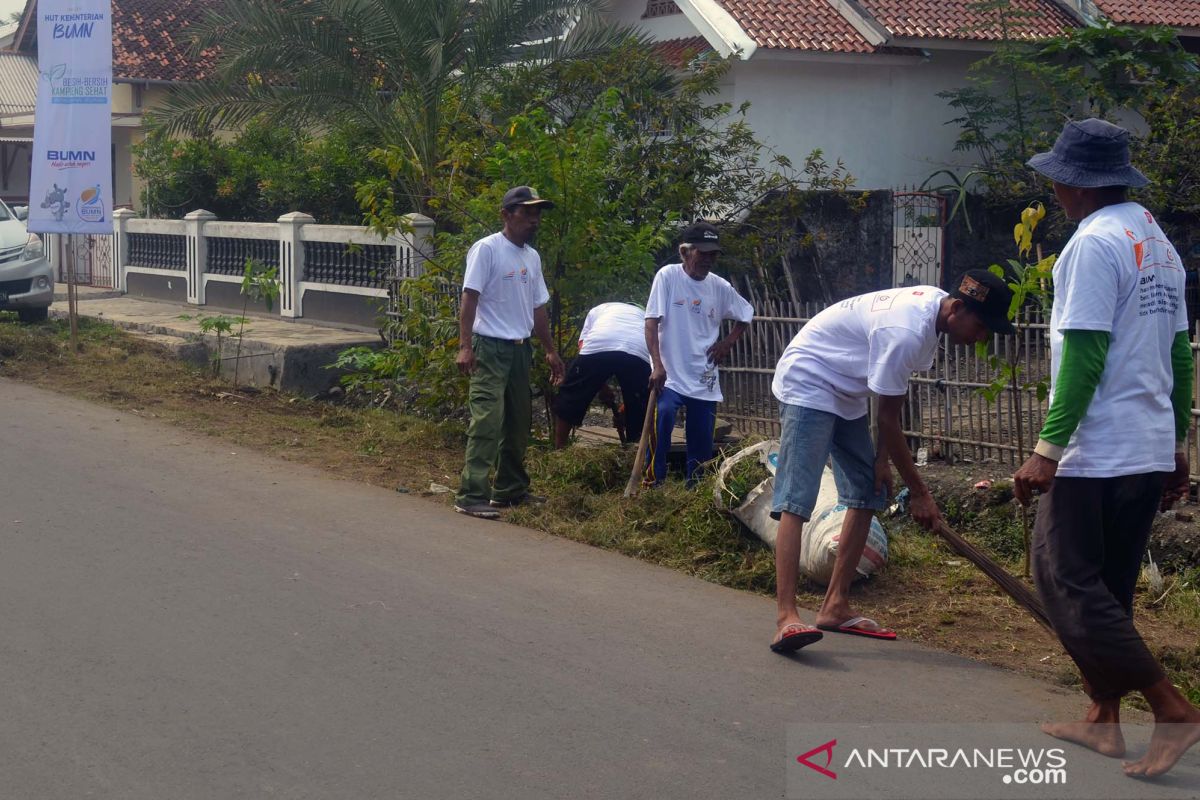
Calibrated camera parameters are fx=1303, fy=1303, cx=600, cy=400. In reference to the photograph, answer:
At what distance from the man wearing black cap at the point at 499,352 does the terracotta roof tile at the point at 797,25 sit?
29.1ft

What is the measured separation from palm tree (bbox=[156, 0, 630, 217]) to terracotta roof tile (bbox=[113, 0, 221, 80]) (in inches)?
376

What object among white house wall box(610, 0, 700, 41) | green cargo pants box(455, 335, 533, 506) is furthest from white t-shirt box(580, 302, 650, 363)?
white house wall box(610, 0, 700, 41)

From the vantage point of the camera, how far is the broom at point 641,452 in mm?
7363

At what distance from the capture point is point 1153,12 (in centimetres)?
1725

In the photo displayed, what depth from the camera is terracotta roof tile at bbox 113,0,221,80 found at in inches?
971

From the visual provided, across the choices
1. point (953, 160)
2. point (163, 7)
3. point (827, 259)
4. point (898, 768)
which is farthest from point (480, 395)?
point (163, 7)

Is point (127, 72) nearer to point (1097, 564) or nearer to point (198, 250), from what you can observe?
point (198, 250)

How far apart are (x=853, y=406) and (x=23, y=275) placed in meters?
11.5

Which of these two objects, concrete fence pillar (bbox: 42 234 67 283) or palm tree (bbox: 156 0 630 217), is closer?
palm tree (bbox: 156 0 630 217)

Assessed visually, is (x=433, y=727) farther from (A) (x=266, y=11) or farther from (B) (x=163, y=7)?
(B) (x=163, y=7)

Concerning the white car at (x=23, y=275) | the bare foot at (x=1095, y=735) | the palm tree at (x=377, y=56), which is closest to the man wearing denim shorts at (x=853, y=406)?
the bare foot at (x=1095, y=735)

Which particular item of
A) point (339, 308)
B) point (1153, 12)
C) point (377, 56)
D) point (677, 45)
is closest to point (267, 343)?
point (339, 308)

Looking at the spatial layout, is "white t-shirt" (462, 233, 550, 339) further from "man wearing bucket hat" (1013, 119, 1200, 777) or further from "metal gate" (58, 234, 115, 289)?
"metal gate" (58, 234, 115, 289)

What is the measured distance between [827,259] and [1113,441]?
11.6 meters
